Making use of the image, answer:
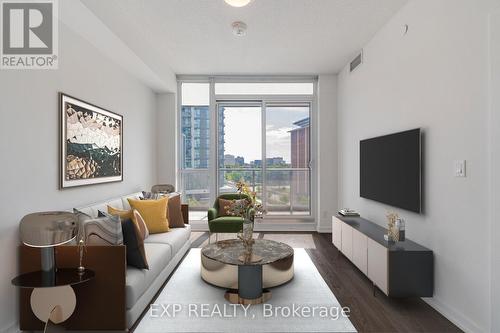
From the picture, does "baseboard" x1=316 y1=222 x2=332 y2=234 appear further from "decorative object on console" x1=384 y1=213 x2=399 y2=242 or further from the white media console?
"decorative object on console" x1=384 y1=213 x2=399 y2=242

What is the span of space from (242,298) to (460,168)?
2.13 m

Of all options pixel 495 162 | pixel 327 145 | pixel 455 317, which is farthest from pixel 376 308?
pixel 327 145

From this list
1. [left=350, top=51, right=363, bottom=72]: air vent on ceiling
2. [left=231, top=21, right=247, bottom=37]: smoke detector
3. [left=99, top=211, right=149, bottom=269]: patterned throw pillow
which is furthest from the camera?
[left=350, top=51, right=363, bottom=72]: air vent on ceiling

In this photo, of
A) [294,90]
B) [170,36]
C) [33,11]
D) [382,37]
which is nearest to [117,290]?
[33,11]

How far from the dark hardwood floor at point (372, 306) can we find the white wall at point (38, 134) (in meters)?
2.73

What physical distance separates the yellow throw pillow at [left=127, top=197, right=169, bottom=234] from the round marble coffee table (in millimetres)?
829

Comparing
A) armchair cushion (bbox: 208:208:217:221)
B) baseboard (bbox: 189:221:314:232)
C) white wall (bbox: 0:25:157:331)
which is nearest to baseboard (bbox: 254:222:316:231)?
baseboard (bbox: 189:221:314:232)

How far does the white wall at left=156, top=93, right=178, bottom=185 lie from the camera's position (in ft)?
18.4

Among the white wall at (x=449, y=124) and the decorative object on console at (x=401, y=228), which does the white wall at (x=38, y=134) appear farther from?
the white wall at (x=449, y=124)

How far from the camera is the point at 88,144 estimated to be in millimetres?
3312

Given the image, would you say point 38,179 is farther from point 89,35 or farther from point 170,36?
point 170,36

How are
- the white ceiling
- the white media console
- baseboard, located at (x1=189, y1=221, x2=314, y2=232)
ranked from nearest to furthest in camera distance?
the white media console, the white ceiling, baseboard, located at (x1=189, y1=221, x2=314, y2=232)

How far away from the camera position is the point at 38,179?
254 cm

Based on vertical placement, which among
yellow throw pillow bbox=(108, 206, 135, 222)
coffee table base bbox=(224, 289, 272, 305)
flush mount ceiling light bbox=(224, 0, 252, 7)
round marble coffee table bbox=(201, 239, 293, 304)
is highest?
flush mount ceiling light bbox=(224, 0, 252, 7)
